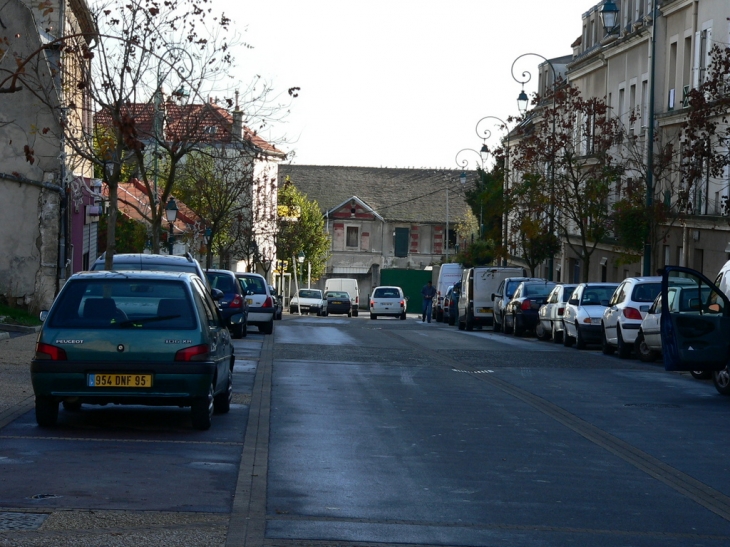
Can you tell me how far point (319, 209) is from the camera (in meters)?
92.2

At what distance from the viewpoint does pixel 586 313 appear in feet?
94.4

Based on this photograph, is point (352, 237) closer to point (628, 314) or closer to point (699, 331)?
point (628, 314)

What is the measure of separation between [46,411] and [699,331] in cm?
924

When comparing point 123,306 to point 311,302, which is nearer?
point 123,306

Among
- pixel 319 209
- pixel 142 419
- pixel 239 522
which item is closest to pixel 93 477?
pixel 239 522

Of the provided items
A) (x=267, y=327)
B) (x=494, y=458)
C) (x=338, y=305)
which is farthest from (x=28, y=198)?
(x=338, y=305)

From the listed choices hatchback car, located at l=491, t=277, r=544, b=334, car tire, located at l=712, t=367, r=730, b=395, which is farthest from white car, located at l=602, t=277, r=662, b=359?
hatchback car, located at l=491, t=277, r=544, b=334

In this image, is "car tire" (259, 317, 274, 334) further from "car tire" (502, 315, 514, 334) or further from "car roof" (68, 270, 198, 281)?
"car roof" (68, 270, 198, 281)

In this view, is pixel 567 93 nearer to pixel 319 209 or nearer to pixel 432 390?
pixel 432 390

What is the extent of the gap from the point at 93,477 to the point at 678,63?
3703cm

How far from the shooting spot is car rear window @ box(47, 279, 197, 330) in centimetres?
1172

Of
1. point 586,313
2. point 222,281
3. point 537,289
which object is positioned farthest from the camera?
point 537,289

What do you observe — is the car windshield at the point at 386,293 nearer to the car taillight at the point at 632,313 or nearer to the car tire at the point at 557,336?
the car tire at the point at 557,336

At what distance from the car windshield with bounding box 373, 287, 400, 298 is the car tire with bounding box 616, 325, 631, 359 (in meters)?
40.6
